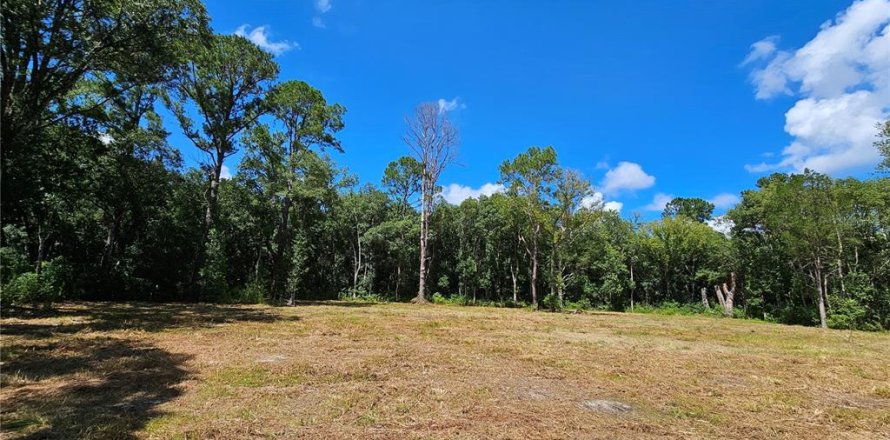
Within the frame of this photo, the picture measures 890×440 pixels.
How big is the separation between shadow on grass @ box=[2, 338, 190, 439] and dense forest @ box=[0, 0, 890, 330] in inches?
325

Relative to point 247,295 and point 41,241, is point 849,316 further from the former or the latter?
point 41,241

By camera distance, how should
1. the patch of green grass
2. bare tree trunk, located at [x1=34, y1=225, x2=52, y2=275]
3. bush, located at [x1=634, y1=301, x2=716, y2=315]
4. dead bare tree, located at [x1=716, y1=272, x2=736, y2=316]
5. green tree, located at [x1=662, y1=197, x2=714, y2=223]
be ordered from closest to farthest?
1. the patch of green grass
2. bare tree trunk, located at [x1=34, y1=225, x2=52, y2=275]
3. dead bare tree, located at [x1=716, y1=272, x2=736, y2=316]
4. bush, located at [x1=634, y1=301, x2=716, y2=315]
5. green tree, located at [x1=662, y1=197, x2=714, y2=223]

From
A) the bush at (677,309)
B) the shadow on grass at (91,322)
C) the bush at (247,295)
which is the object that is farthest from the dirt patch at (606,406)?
the bush at (677,309)

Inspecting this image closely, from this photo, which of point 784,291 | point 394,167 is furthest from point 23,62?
point 784,291

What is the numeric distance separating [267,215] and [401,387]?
3024cm

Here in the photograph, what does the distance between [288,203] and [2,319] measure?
1352 centimetres

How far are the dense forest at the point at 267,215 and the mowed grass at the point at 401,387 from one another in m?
7.56

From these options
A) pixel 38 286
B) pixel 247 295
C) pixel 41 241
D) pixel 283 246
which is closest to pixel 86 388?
pixel 38 286

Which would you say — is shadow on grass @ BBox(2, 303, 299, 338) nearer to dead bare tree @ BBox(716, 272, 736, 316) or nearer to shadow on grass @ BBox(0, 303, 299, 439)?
shadow on grass @ BBox(0, 303, 299, 439)

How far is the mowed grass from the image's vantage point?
14.4 ft

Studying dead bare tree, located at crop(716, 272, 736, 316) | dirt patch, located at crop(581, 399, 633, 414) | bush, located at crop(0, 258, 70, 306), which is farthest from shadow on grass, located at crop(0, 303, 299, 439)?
dead bare tree, located at crop(716, 272, 736, 316)

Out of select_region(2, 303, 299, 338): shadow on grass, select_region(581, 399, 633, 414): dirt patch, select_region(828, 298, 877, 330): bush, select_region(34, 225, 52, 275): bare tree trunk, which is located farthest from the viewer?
select_region(828, 298, 877, 330): bush

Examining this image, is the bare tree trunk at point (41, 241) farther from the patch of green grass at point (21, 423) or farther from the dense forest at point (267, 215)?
the patch of green grass at point (21, 423)

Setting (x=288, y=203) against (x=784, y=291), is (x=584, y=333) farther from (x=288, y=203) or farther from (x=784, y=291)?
(x=784, y=291)
